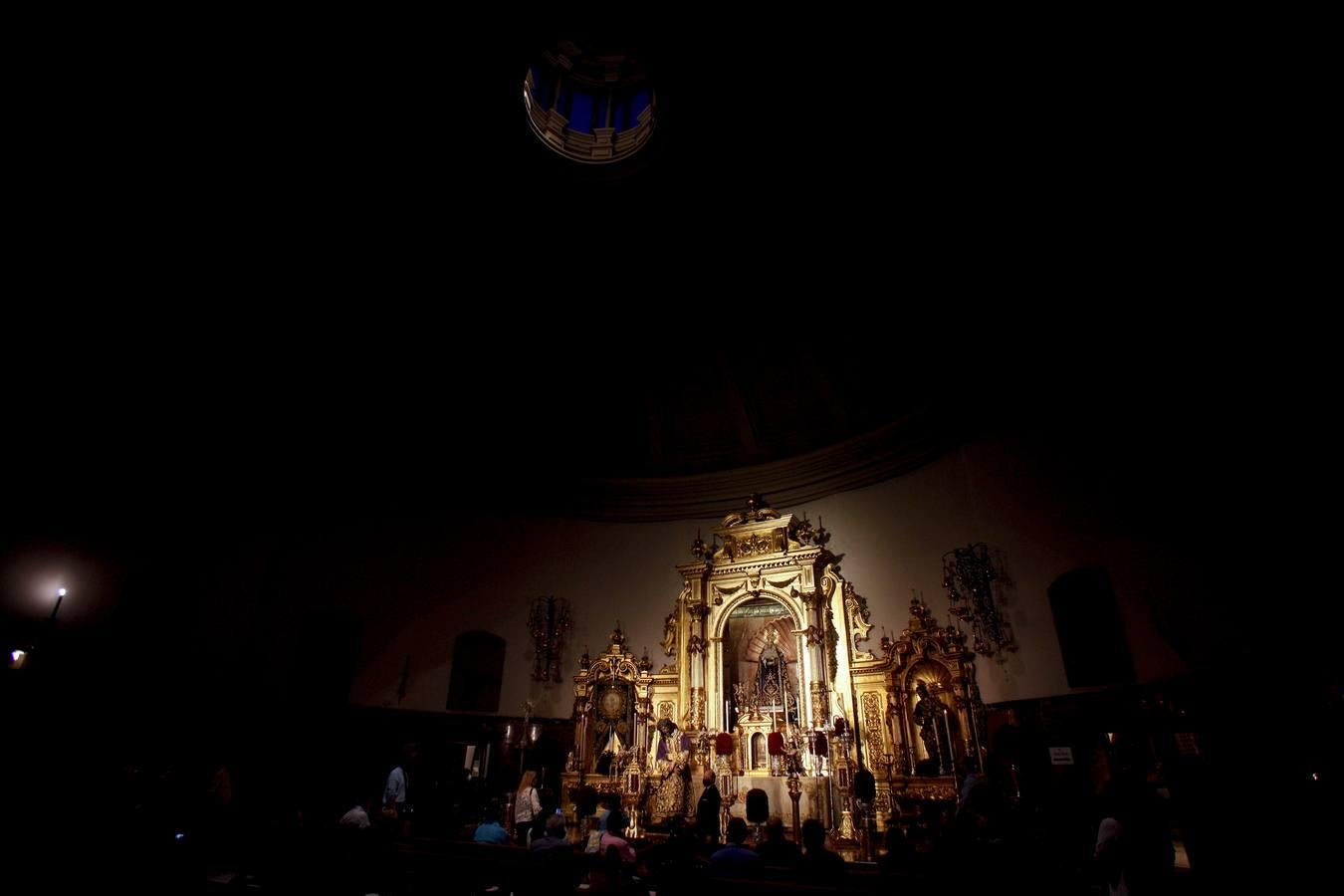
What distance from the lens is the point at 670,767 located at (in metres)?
12.1

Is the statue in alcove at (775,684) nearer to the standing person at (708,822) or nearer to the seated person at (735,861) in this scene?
the standing person at (708,822)

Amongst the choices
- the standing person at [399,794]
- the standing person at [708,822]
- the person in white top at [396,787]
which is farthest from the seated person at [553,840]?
the person in white top at [396,787]

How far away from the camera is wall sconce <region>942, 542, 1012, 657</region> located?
10.7 metres

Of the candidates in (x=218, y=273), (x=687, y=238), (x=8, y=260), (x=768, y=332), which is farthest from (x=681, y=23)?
(x=8, y=260)

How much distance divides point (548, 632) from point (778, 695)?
5394 mm

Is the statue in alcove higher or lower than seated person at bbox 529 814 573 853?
higher

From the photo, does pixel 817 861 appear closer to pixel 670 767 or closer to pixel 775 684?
pixel 670 767

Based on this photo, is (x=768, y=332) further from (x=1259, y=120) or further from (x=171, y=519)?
(x=171, y=519)

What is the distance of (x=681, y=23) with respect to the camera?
1059 cm

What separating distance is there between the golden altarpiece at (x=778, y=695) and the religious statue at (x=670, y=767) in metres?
0.03

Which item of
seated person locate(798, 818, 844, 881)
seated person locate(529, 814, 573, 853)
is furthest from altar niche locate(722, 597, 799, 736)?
seated person locate(798, 818, 844, 881)

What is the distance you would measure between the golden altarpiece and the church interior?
0.27ft

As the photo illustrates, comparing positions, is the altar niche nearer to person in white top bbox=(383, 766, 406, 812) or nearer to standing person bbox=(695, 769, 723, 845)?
standing person bbox=(695, 769, 723, 845)

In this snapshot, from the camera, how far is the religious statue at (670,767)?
38.1 ft
